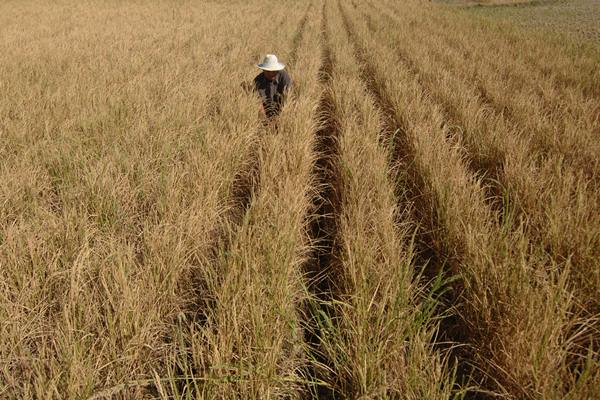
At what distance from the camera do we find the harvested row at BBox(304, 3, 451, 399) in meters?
1.28

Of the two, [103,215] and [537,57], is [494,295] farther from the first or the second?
[537,57]

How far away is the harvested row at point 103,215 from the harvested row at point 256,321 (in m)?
0.20

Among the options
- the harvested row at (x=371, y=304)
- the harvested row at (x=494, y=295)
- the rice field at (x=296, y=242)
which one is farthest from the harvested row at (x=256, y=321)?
the harvested row at (x=494, y=295)

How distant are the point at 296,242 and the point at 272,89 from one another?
10.4 ft

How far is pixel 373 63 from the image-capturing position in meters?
6.64

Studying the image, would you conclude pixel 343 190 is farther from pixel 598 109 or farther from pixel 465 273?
pixel 598 109

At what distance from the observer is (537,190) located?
2.39 metres

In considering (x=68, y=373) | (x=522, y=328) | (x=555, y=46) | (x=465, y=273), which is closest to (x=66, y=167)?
(x=68, y=373)

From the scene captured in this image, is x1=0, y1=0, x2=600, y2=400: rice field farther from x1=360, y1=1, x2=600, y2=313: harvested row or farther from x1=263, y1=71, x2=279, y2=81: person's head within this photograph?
x1=263, y1=71, x2=279, y2=81: person's head

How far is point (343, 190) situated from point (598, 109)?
3374 millimetres

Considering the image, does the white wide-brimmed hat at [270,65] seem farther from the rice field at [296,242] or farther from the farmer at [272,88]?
the rice field at [296,242]

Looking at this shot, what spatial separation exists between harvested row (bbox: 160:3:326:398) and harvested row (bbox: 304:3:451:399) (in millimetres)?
164

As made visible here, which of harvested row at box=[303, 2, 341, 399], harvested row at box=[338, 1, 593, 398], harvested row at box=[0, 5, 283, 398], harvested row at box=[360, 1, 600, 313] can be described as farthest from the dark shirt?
harvested row at box=[338, 1, 593, 398]

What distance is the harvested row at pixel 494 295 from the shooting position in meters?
1.31
